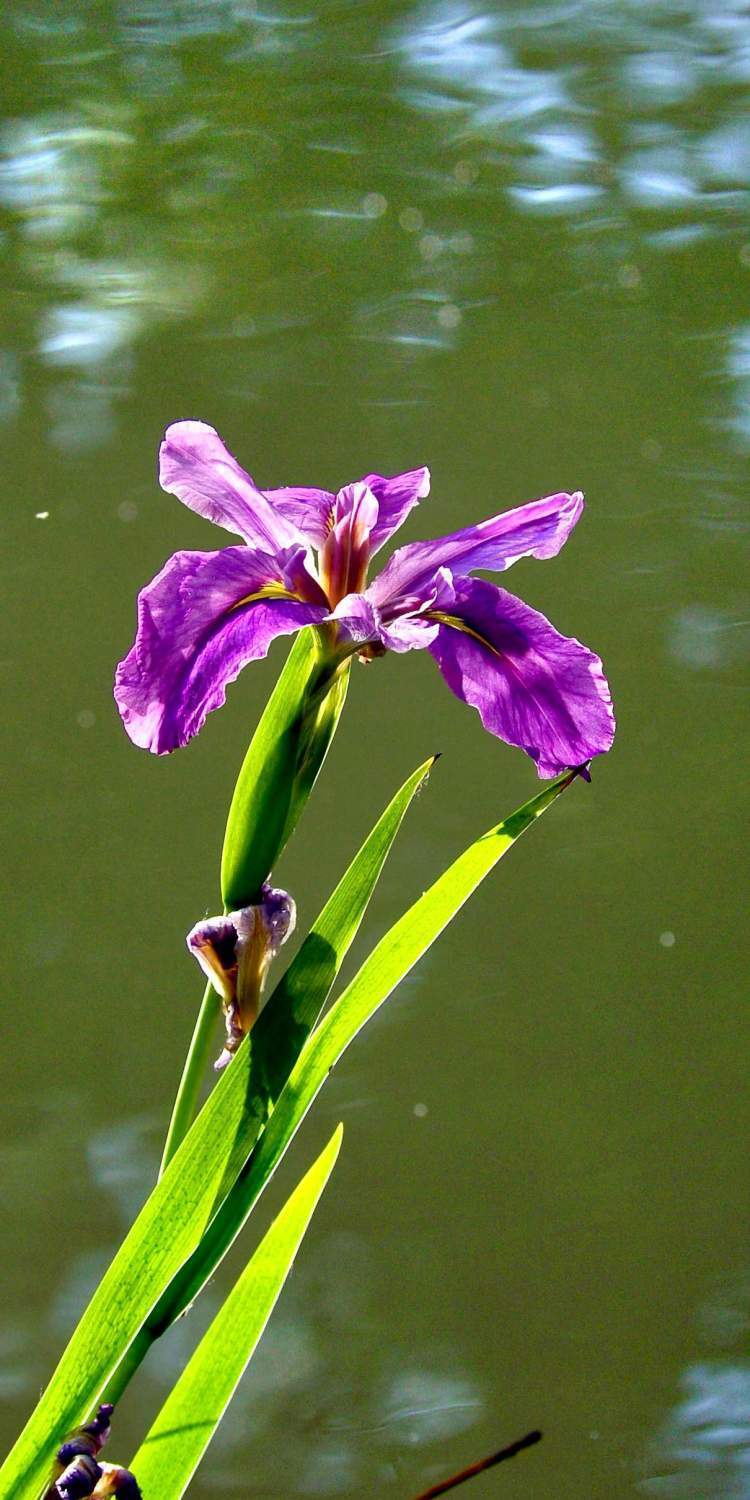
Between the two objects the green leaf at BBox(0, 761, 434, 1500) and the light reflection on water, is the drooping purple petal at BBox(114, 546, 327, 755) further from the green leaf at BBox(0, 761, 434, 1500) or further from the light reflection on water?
the light reflection on water

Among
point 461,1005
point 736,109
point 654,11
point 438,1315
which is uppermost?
point 654,11

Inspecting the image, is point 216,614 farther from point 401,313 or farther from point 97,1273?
point 401,313

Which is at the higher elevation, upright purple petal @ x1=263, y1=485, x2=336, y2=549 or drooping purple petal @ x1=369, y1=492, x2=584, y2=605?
upright purple petal @ x1=263, y1=485, x2=336, y2=549

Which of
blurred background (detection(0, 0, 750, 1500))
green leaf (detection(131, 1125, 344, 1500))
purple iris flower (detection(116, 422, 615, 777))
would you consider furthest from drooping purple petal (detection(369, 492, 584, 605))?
blurred background (detection(0, 0, 750, 1500))

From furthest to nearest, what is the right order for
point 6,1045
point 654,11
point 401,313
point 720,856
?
1. point 654,11
2. point 401,313
3. point 720,856
4. point 6,1045

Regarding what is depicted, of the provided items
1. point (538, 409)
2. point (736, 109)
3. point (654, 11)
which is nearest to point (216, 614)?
point (538, 409)

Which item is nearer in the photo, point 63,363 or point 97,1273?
point 97,1273

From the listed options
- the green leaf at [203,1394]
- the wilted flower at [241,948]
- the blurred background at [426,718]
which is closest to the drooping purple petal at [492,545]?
the wilted flower at [241,948]

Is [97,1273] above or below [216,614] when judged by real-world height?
below
